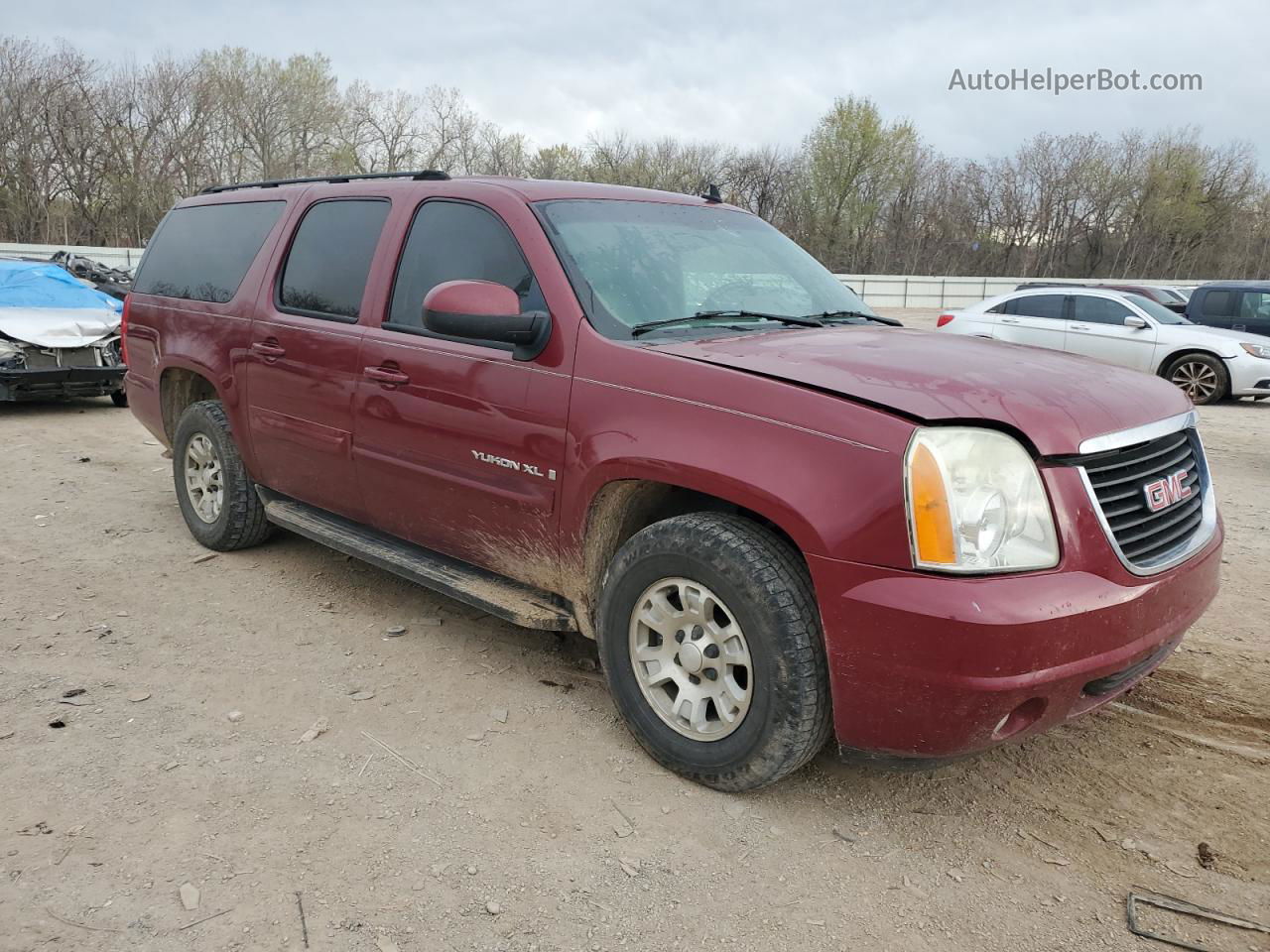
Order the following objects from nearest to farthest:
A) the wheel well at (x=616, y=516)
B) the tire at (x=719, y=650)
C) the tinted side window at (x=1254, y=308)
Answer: the tire at (x=719, y=650) < the wheel well at (x=616, y=516) < the tinted side window at (x=1254, y=308)

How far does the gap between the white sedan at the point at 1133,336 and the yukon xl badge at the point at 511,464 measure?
9810 mm

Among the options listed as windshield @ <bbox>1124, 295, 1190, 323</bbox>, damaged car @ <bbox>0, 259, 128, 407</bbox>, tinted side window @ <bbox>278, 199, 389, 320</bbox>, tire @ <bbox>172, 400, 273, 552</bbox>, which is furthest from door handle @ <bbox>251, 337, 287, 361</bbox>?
windshield @ <bbox>1124, 295, 1190, 323</bbox>

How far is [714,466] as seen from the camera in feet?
9.14

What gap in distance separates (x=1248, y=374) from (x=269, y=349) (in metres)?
12.4

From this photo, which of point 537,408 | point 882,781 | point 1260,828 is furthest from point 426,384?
point 1260,828

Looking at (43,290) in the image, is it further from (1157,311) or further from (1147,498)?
(1157,311)

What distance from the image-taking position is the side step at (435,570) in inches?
137

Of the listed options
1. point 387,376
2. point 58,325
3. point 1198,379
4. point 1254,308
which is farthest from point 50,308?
point 1254,308

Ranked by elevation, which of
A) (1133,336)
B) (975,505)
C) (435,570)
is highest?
(1133,336)

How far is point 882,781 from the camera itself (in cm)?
311

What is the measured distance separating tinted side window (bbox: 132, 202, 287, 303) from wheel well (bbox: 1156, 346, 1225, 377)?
1175 cm

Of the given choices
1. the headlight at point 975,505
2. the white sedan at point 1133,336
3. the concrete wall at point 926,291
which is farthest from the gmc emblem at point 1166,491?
the concrete wall at point 926,291

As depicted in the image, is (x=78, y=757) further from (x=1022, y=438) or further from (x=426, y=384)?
(x=1022, y=438)

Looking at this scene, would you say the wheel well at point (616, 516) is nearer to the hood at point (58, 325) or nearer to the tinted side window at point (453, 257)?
the tinted side window at point (453, 257)
